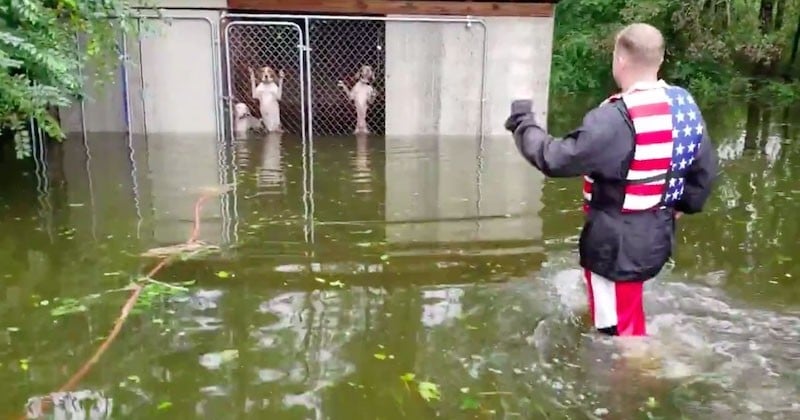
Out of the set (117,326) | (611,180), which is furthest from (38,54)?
(611,180)

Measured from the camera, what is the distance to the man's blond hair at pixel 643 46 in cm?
322

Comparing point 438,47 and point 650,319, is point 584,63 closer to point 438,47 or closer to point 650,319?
point 438,47

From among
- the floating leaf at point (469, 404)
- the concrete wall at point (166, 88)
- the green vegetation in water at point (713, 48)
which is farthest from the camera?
the green vegetation in water at point (713, 48)

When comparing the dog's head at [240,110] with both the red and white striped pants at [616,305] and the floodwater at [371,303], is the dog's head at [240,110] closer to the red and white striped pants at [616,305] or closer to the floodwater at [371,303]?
the floodwater at [371,303]

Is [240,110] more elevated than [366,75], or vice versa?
[366,75]

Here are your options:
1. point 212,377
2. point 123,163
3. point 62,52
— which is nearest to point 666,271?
point 212,377

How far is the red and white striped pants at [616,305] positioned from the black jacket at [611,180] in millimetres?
69

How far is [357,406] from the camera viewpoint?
336 centimetres

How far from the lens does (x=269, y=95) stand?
1033 cm

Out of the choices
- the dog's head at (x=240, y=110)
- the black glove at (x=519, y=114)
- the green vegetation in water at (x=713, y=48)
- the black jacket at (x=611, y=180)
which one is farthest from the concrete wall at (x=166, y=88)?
the green vegetation in water at (x=713, y=48)

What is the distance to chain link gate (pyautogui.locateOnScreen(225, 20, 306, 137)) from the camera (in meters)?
10.4

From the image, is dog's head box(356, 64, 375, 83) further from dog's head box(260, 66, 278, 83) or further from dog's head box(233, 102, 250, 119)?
dog's head box(233, 102, 250, 119)

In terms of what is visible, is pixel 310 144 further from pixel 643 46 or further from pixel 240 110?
pixel 643 46

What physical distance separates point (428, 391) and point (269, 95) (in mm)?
7422
